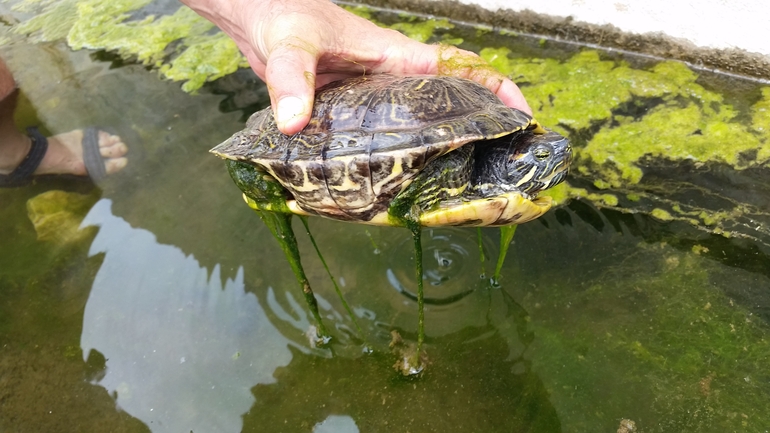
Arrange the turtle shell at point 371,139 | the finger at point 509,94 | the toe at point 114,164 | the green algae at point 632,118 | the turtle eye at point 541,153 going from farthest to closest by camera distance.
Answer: the toe at point 114,164 < the green algae at point 632,118 < the finger at point 509,94 < the turtle eye at point 541,153 < the turtle shell at point 371,139

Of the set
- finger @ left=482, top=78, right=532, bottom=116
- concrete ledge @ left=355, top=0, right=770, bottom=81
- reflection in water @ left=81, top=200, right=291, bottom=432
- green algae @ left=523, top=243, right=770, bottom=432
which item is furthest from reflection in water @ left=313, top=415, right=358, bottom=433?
concrete ledge @ left=355, top=0, right=770, bottom=81

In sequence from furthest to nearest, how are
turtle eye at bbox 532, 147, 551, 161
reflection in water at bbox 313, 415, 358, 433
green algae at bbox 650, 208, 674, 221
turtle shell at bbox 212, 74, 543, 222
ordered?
green algae at bbox 650, 208, 674, 221
reflection in water at bbox 313, 415, 358, 433
turtle eye at bbox 532, 147, 551, 161
turtle shell at bbox 212, 74, 543, 222

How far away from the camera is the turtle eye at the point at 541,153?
66.5 inches

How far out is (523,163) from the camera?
5.63 ft

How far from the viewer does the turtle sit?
151 centimetres

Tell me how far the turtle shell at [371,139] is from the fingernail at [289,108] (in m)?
0.11

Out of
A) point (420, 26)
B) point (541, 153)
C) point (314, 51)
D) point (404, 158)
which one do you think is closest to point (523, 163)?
point (541, 153)

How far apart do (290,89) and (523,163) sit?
903 mm

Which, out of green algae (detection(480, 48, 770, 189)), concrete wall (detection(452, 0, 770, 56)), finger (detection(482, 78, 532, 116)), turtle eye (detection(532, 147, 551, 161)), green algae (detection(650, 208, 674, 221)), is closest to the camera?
turtle eye (detection(532, 147, 551, 161))

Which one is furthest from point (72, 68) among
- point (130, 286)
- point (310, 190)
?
point (310, 190)

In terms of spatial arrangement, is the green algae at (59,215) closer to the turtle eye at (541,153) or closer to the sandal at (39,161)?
the sandal at (39,161)

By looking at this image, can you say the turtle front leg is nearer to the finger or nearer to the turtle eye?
the turtle eye

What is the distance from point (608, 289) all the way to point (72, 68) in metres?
4.56

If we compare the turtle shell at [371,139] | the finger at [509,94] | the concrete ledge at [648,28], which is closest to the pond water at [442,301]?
the concrete ledge at [648,28]
